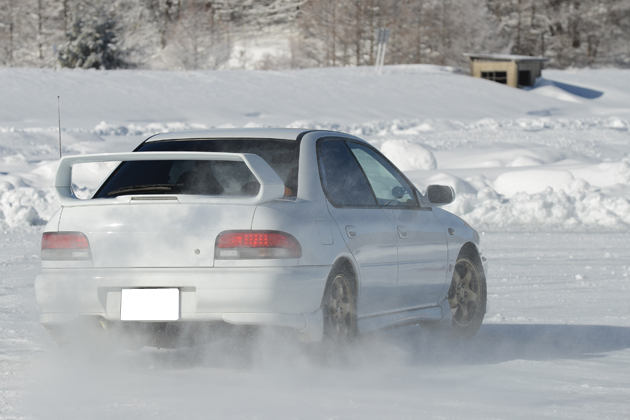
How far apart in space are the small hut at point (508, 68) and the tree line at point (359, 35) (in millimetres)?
20042

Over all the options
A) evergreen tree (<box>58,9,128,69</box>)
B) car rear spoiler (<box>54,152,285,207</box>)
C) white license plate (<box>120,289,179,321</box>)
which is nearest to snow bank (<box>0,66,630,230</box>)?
car rear spoiler (<box>54,152,285,207</box>)

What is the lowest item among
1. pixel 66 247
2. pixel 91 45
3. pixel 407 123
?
pixel 407 123

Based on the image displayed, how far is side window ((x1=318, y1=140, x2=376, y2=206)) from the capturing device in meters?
5.54

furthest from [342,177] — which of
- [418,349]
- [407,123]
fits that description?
[407,123]

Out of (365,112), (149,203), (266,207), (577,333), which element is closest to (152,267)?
(149,203)

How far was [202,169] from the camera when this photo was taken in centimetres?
550

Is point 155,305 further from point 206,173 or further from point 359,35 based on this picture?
point 359,35

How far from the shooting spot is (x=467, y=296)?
6738 mm

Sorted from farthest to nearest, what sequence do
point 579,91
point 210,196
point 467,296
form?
point 579,91, point 467,296, point 210,196

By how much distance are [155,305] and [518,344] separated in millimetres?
2548

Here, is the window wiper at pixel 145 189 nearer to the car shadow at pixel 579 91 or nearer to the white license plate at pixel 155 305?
the white license plate at pixel 155 305

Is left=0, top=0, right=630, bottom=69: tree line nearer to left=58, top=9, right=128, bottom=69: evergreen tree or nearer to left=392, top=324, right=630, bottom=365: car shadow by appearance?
left=58, top=9, right=128, bottom=69: evergreen tree

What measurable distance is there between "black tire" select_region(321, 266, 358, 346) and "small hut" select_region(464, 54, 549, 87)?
48981 mm

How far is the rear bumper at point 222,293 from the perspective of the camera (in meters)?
4.79
